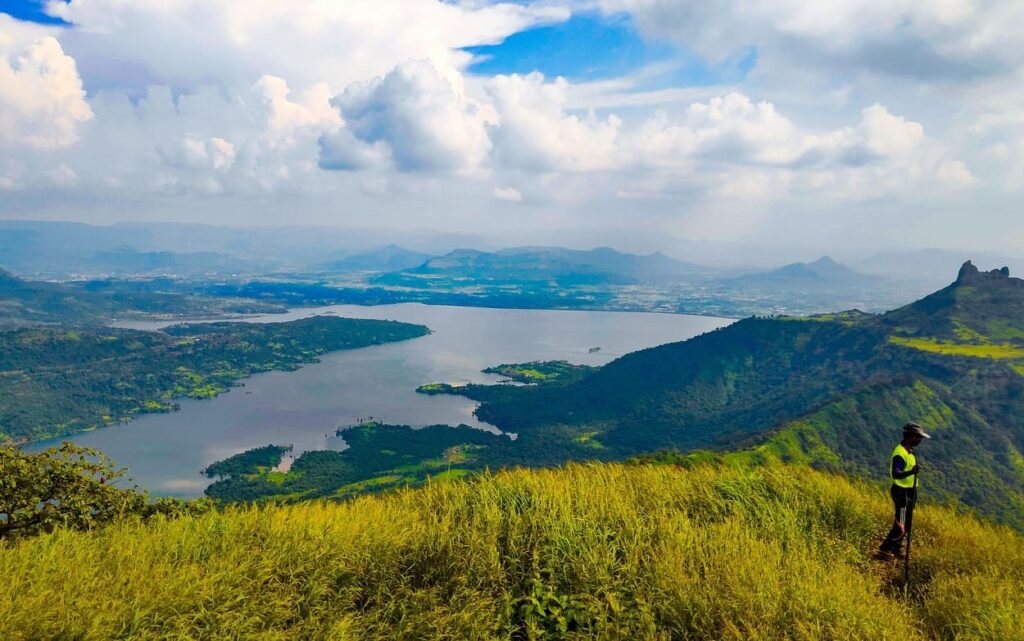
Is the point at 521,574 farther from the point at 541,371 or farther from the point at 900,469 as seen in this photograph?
the point at 541,371

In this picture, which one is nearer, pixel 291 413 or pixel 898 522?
pixel 898 522

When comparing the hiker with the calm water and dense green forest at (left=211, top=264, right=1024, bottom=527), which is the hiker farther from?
the calm water

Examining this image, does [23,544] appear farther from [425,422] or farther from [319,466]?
[425,422]

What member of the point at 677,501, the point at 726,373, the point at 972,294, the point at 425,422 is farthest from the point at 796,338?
the point at 677,501

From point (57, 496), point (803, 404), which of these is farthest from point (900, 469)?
point (803, 404)

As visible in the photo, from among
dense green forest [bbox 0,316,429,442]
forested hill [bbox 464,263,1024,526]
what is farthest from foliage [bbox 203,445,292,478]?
dense green forest [bbox 0,316,429,442]

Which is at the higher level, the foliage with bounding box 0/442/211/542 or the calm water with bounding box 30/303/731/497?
the foliage with bounding box 0/442/211/542

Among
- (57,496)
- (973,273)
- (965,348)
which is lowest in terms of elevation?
(965,348)
